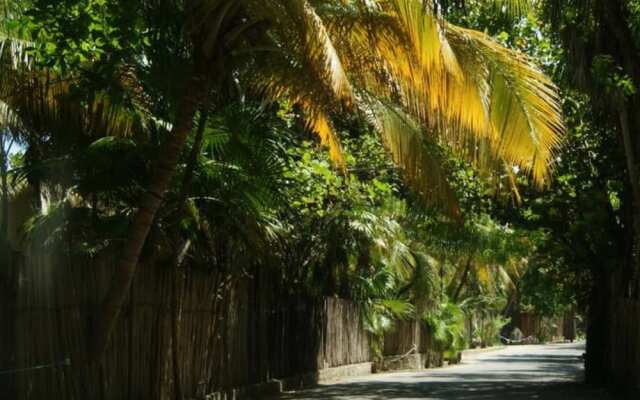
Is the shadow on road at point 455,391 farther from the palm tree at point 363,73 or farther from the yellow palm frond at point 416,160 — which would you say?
the palm tree at point 363,73

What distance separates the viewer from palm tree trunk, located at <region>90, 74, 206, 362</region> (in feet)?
36.5

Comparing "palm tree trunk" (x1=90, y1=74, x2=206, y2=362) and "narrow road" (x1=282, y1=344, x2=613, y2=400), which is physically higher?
"palm tree trunk" (x1=90, y1=74, x2=206, y2=362)

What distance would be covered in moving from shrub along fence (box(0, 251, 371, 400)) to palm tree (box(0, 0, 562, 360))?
0.53 metres

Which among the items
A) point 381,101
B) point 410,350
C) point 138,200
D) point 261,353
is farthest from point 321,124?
point 410,350

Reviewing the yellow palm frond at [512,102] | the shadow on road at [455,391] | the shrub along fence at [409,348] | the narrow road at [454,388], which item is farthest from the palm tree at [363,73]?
the shrub along fence at [409,348]

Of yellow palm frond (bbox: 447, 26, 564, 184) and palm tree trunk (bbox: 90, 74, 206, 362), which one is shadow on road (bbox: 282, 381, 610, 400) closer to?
palm tree trunk (bbox: 90, 74, 206, 362)

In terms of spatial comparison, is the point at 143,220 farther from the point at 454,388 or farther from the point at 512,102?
the point at 454,388

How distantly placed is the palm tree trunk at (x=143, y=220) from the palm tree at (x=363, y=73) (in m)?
0.01

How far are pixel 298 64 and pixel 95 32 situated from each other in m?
2.29

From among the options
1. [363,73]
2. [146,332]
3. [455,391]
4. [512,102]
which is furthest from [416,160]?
[455,391]

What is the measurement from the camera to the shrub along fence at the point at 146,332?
10555 mm

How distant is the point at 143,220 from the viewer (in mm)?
11094

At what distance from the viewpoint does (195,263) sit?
630 inches

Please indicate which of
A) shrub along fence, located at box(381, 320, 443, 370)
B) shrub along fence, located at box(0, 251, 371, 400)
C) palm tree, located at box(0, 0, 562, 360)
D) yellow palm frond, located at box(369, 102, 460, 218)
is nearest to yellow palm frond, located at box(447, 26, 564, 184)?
palm tree, located at box(0, 0, 562, 360)
